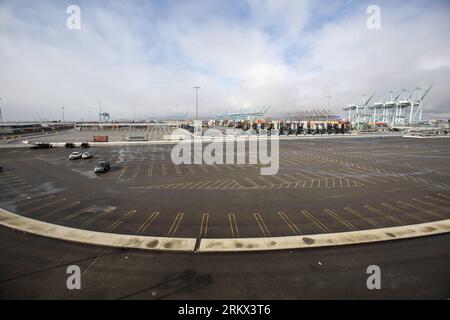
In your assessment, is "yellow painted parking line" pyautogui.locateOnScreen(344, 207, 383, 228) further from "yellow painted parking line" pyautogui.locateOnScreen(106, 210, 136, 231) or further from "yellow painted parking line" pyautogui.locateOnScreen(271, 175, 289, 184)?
"yellow painted parking line" pyautogui.locateOnScreen(106, 210, 136, 231)

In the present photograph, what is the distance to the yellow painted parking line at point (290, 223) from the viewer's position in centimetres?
1474

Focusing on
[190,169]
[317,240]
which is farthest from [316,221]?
[190,169]

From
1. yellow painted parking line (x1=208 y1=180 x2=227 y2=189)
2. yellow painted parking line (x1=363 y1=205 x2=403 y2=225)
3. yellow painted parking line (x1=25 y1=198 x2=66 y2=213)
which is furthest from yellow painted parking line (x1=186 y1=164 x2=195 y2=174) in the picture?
yellow painted parking line (x1=363 y1=205 x2=403 y2=225)

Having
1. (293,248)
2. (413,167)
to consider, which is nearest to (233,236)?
(293,248)

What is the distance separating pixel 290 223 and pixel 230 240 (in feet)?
14.9

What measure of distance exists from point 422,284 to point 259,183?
55.1 feet

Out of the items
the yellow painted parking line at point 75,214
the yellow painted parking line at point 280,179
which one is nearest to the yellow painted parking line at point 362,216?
the yellow painted parking line at point 280,179

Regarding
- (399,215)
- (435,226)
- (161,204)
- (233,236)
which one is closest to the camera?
(233,236)

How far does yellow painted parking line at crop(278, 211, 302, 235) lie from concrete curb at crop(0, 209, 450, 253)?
0.64 meters

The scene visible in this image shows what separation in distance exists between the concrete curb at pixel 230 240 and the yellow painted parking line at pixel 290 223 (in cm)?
64

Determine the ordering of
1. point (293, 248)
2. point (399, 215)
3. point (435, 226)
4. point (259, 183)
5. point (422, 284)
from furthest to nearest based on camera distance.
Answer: point (259, 183)
point (399, 215)
point (435, 226)
point (293, 248)
point (422, 284)

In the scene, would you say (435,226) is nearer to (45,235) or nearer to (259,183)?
(259,183)

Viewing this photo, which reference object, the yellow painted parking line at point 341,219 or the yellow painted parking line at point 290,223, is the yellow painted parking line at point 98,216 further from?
the yellow painted parking line at point 341,219
